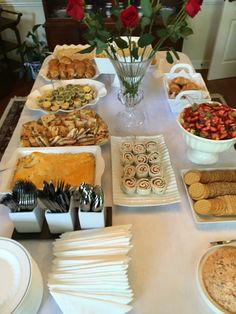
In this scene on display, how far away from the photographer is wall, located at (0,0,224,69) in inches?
102

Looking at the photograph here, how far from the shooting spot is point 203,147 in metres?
0.85

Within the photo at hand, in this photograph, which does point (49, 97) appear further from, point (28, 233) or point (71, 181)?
point (28, 233)

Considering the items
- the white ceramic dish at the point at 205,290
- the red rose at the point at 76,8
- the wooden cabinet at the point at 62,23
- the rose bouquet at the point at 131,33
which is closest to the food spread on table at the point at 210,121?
the rose bouquet at the point at 131,33

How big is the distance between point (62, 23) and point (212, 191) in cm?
210

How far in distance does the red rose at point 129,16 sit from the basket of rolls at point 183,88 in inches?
16.1

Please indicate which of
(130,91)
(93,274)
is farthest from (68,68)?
(93,274)

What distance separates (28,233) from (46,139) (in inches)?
13.4

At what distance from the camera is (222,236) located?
2.41 ft

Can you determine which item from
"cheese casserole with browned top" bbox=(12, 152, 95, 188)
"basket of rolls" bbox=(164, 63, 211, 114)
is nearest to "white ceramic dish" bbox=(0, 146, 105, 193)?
"cheese casserole with browned top" bbox=(12, 152, 95, 188)

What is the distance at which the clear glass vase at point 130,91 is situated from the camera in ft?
3.18

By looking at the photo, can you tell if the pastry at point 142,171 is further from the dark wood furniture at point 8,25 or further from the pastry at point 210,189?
the dark wood furniture at point 8,25

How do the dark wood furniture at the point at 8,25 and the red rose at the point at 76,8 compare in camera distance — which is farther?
the dark wood furniture at the point at 8,25

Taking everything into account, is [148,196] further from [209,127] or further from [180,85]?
[180,85]

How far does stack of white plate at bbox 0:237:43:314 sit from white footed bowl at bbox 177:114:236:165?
55 cm
